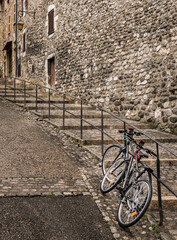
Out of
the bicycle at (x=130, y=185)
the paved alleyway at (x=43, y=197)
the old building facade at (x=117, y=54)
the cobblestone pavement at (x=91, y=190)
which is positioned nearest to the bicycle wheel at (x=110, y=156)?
the cobblestone pavement at (x=91, y=190)

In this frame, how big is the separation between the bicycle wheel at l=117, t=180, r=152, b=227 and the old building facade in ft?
15.8

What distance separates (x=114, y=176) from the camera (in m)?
3.92

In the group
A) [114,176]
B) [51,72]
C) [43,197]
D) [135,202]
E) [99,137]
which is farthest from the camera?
[51,72]

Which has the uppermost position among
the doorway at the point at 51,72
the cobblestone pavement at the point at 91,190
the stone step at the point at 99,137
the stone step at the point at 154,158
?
the doorway at the point at 51,72

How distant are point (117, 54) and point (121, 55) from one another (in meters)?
0.25

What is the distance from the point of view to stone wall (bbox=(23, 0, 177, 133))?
788 centimetres

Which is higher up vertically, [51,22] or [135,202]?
[51,22]

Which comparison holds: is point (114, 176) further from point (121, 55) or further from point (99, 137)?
point (121, 55)

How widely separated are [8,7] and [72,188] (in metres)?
24.8

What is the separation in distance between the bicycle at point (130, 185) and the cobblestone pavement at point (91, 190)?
0.46ft

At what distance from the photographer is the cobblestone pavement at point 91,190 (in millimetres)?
2902

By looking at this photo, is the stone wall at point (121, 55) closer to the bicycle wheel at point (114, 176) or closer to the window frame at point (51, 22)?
the window frame at point (51, 22)

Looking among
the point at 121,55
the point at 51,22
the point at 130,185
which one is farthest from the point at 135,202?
the point at 51,22

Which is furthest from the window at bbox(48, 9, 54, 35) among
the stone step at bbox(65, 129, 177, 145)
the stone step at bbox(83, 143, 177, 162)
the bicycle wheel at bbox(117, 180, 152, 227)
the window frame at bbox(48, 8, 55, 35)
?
the bicycle wheel at bbox(117, 180, 152, 227)
